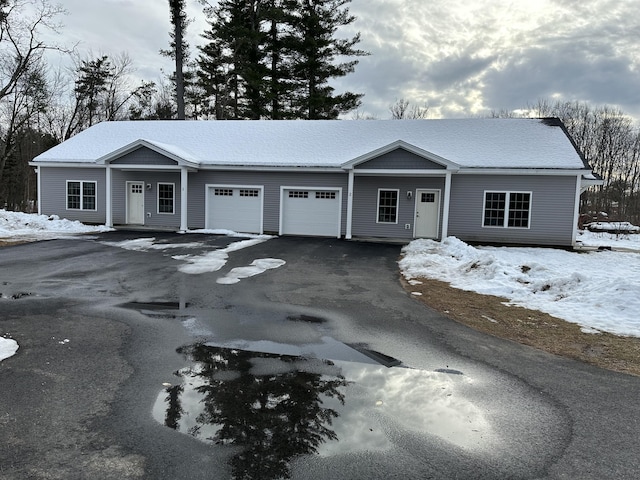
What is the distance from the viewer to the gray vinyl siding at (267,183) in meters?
17.3

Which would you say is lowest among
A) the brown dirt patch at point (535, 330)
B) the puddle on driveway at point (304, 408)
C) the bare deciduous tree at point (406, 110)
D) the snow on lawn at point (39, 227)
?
the brown dirt patch at point (535, 330)

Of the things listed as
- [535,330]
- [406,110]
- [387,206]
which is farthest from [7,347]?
[406,110]

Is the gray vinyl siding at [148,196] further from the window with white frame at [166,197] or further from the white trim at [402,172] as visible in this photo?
the white trim at [402,172]

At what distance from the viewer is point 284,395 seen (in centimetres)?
373

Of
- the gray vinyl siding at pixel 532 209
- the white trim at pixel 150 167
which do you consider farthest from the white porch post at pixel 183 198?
the gray vinyl siding at pixel 532 209

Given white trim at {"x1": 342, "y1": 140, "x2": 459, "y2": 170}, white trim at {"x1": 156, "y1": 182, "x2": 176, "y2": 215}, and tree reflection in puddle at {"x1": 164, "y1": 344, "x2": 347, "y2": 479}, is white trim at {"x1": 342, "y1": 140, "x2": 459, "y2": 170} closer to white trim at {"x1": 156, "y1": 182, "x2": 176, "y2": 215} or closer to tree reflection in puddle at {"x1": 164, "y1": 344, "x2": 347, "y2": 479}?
white trim at {"x1": 156, "y1": 182, "x2": 176, "y2": 215}

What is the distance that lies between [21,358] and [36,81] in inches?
1306

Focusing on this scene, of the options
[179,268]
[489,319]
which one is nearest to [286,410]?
[489,319]

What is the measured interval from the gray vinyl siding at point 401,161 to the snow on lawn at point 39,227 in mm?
11765

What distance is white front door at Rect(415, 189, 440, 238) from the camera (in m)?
16.8

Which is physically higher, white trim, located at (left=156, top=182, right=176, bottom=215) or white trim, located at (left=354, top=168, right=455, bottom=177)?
white trim, located at (left=354, top=168, right=455, bottom=177)

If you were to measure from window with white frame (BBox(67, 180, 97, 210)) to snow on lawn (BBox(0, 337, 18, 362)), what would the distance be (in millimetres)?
16386

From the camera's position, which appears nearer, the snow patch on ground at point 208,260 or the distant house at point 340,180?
the snow patch on ground at point 208,260

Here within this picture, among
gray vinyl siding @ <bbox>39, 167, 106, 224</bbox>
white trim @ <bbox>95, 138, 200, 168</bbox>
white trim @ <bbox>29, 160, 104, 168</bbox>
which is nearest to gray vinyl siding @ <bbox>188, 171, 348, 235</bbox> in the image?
white trim @ <bbox>95, 138, 200, 168</bbox>
